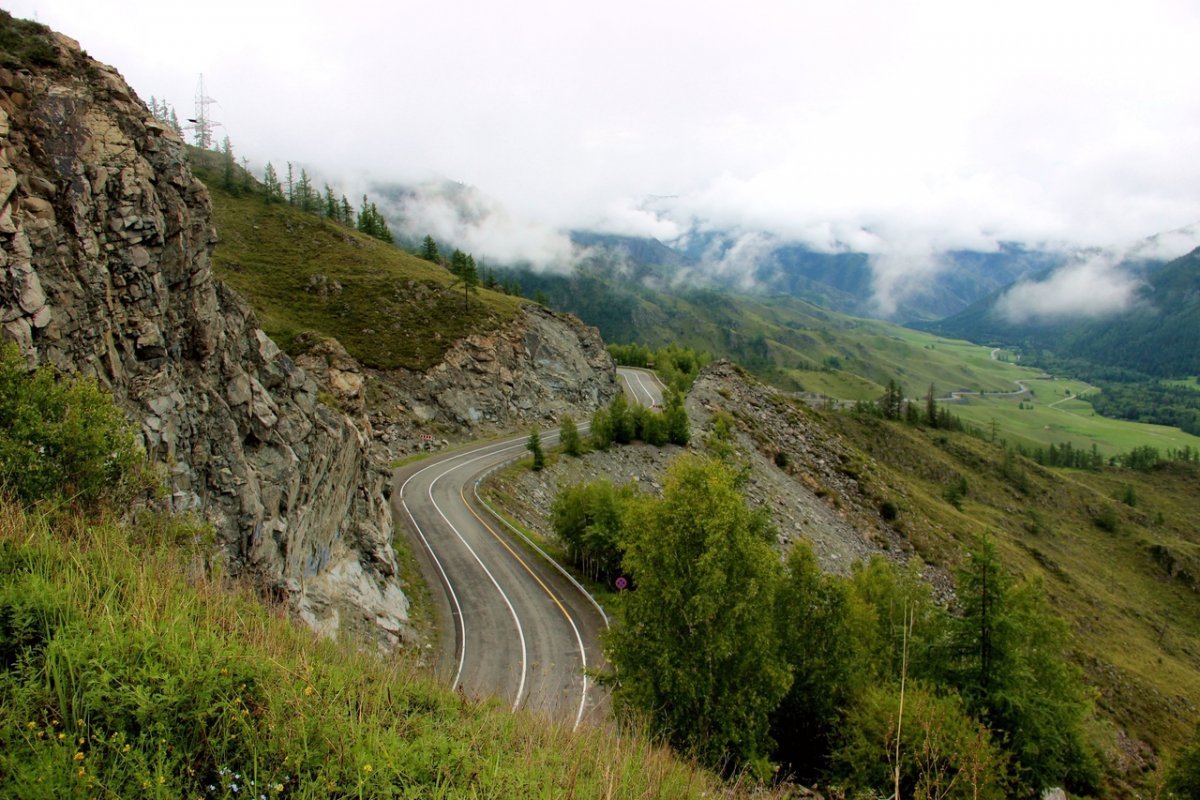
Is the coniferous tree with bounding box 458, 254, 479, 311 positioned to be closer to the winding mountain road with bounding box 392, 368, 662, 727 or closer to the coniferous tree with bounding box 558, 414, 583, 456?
the coniferous tree with bounding box 558, 414, 583, 456

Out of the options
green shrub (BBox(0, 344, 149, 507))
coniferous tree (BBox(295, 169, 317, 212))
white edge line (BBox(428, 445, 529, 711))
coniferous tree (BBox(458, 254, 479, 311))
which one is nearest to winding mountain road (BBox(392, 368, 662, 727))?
white edge line (BBox(428, 445, 529, 711))

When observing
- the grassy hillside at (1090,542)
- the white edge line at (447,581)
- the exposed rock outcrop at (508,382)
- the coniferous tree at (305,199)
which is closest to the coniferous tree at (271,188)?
the coniferous tree at (305,199)

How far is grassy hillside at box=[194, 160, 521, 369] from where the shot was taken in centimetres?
6341

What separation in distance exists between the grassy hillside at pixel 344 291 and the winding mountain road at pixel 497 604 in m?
22.7

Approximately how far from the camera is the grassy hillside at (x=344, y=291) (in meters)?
63.4

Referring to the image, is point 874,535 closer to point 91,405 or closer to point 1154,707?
point 1154,707

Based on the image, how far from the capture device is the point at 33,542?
6277mm

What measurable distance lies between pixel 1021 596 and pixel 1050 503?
115106 millimetres

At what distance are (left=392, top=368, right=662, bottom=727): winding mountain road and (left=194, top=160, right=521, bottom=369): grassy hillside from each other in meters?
22.7

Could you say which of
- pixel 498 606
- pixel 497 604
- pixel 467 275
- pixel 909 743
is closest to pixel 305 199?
pixel 467 275

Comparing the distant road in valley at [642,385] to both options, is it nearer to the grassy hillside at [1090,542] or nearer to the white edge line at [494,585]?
the grassy hillside at [1090,542]

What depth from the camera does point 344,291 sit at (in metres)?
70.2

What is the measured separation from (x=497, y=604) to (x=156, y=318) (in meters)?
19.9

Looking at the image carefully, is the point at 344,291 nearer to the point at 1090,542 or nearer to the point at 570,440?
the point at 570,440
